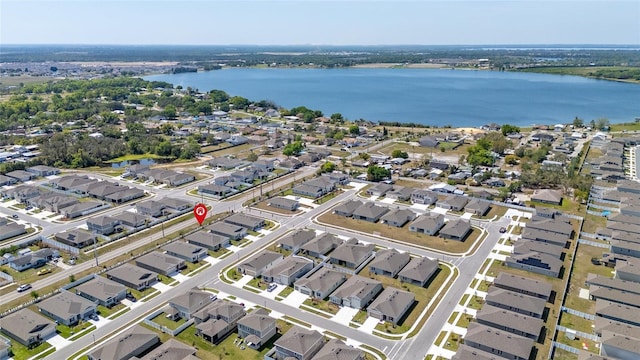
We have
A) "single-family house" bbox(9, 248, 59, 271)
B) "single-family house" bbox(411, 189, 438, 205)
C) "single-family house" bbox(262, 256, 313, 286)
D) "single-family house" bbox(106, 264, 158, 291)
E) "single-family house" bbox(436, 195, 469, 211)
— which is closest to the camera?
"single-family house" bbox(106, 264, 158, 291)

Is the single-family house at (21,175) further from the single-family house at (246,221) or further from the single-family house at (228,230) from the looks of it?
the single-family house at (246,221)

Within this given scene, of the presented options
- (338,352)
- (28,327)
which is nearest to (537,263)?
(338,352)

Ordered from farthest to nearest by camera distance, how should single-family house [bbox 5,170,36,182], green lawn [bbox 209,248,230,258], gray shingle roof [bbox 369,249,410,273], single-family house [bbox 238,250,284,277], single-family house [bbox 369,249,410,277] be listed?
single-family house [bbox 5,170,36,182] < green lawn [bbox 209,248,230,258] < gray shingle roof [bbox 369,249,410,273] < single-family house [bbox 369,249,410,277] < single-family house [bbox 238,250,284,277]

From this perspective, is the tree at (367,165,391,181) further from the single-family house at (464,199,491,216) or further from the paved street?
the single-family house at (464,199,491,216)

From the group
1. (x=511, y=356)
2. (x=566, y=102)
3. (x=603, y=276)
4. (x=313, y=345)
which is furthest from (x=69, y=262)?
(x=566, y=102)

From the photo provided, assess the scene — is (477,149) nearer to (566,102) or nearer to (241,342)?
(241,342)

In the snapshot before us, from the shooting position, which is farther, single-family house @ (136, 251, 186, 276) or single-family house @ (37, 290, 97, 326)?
single-family house @ (136, 251, 186, 276)

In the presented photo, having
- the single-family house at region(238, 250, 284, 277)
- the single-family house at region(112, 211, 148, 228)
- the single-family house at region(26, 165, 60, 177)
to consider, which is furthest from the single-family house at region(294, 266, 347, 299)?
the single-family house at region(26, 165, 60, 177)
